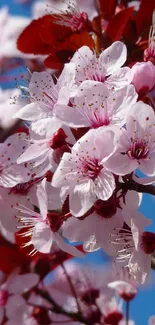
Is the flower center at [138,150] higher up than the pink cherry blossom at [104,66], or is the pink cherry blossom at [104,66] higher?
the pink cherry blossom at [104,66]

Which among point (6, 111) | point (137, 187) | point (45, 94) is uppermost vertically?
point (45, 94)

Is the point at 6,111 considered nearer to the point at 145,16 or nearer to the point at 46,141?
the point at 145,16

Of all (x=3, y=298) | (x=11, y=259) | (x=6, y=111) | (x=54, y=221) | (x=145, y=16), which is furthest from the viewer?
(x=6, y=111)

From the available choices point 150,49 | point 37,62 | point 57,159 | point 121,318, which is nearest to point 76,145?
point 57,159

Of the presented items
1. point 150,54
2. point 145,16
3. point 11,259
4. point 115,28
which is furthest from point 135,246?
point 11,259

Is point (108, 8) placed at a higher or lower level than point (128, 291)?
higher

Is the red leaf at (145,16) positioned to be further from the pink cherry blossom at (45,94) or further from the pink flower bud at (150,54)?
the pink cherry blossom at (45,94)

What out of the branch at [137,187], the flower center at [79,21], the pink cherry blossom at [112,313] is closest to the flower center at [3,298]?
the pink cherry blossom at [112,313]
